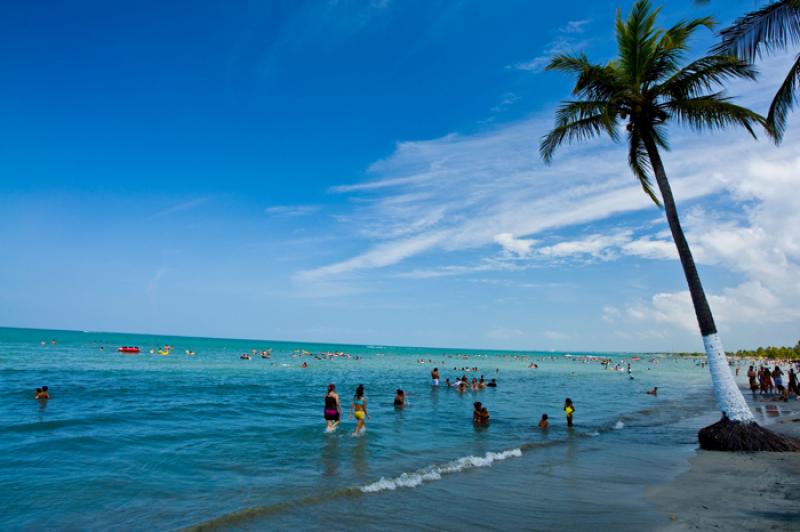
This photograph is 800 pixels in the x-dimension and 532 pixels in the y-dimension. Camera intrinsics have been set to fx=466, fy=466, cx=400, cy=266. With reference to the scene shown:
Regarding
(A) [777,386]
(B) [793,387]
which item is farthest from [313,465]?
(A) [777,386]

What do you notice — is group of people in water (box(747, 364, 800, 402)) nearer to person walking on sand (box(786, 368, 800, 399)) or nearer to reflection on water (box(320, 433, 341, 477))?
person walking on sand (box(786, 368, 800, 399))

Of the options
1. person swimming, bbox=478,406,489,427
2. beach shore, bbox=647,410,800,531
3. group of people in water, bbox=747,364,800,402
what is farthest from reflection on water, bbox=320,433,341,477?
group of people in water, bbox=747,364,800,402

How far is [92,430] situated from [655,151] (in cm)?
2136

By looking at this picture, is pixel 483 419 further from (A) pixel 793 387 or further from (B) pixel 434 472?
(A) pixel 793 387

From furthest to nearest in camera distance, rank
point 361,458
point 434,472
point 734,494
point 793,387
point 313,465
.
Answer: point 793,387
point 361,458
point 313,465
point 434,472
point 734,494

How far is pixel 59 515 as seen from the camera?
343 inches

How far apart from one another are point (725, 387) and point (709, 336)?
144 centimetres

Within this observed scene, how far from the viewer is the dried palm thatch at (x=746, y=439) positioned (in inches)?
496

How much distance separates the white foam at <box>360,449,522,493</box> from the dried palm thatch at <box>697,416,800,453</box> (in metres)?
5.65

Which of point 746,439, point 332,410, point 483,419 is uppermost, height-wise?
point 746,439

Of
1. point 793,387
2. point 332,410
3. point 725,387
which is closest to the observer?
point 725,387

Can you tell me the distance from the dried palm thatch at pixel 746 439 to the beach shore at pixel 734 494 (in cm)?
38

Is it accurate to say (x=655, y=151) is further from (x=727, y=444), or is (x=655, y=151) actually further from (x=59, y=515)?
(x=59, y=515)

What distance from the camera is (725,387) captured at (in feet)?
43.1
